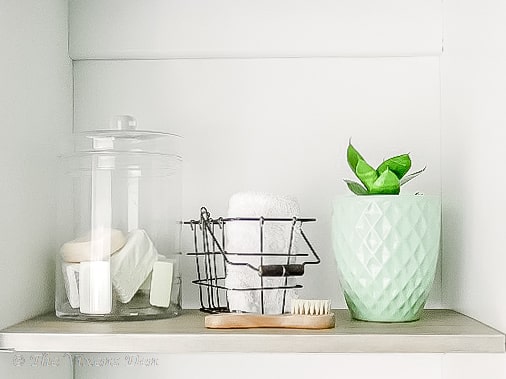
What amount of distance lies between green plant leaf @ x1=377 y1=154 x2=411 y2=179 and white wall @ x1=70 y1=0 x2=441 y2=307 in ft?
0.53

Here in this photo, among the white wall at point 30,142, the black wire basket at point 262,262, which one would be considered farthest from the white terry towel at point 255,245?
the white wall at point 30,142

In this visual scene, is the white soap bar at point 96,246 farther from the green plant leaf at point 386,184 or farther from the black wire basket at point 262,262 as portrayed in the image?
the green plant leaf at point 386,184

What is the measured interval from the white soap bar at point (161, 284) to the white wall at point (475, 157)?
A: 0.34 meters

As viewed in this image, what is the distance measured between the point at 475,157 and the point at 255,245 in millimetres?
264

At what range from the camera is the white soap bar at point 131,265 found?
89 cm

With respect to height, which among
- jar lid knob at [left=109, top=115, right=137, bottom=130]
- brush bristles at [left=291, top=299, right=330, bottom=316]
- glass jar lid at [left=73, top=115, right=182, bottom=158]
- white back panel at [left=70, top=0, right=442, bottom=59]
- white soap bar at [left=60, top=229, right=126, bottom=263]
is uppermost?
white back panel at [left=70, top=0, right=442, bottom=59]

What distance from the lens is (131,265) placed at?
89cm

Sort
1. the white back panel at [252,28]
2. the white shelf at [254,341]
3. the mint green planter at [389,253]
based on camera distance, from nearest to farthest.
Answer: the white shelf at [254,341]
the mint green planter at [389,253]
the white back panel at [252,28]

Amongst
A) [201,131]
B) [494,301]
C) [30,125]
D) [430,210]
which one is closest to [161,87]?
[201,131]

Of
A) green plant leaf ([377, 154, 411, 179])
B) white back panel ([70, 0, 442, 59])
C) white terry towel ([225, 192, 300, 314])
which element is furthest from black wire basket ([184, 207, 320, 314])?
white back panel ([70, 0, 442, 59])

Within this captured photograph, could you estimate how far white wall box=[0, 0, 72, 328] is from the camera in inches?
33.3

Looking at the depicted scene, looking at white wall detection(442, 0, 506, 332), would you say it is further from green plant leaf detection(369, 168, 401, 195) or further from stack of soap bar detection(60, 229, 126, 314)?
stack of soap bar detection(60, 229, 126, 314)

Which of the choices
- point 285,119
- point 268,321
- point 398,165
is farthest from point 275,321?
point 285,119

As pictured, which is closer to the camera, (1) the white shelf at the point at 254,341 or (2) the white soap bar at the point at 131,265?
(1) the white shelf at the point at 254,341
